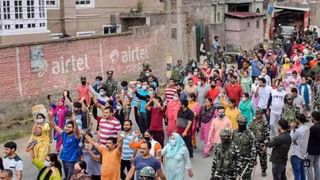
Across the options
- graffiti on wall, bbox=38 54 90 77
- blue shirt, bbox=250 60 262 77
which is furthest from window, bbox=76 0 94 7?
blue shirt, bbox=250 60 262 77

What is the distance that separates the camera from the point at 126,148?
11.8 meters

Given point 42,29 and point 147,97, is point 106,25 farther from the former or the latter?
point 147,97

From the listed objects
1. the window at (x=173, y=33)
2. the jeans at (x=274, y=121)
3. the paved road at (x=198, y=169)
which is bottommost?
the paved road at (x=198, y=169)

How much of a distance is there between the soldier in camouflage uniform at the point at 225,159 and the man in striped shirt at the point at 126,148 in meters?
1.58

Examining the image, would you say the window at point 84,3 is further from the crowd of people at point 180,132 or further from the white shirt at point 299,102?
the white shirt at point 299,102

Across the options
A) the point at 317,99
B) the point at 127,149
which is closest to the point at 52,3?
the point at 317,99

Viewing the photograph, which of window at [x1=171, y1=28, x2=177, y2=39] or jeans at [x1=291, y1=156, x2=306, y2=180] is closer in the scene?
jeans at [x1=291, y1=156, x2=306, y2=180]

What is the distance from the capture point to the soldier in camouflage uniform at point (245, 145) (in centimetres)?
1140

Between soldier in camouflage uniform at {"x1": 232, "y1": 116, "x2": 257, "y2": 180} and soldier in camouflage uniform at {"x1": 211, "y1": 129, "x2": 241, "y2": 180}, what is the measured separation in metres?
0.33

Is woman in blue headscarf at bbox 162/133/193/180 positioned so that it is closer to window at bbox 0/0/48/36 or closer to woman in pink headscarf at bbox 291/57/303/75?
woman in pink headscarf at bbox 291/57/303/75

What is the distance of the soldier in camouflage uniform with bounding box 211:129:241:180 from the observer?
10.9 m

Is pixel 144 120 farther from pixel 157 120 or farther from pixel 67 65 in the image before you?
pixel 67 65

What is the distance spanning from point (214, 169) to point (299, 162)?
1.93 m

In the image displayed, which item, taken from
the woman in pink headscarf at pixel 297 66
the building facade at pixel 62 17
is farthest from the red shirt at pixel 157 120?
the building facade at pixel 62 17
